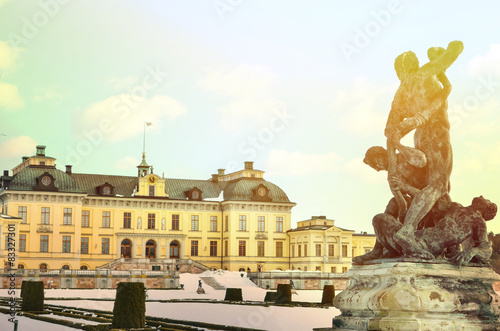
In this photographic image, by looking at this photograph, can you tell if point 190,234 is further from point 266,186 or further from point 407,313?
point 407,313

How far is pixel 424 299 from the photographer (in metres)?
8.94

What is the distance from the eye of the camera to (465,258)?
9.31 metres

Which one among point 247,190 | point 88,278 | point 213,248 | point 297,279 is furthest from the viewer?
point 247,190

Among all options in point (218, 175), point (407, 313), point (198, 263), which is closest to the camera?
point (407, 313)

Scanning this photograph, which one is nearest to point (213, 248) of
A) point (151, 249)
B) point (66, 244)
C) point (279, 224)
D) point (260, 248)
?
point (260, 248)

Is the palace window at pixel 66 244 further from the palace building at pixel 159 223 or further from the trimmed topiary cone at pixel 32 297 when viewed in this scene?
the trimmed topiary cone at pixel 32 297

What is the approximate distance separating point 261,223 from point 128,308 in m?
46.5

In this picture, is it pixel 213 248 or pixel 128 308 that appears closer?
pixel 128 308

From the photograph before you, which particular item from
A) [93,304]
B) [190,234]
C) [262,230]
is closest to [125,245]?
[190,234]

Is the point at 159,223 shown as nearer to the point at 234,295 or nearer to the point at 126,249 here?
the point at 126,249

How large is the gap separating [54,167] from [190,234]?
12.0 metres

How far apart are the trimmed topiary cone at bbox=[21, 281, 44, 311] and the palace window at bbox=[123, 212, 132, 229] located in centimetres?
3716

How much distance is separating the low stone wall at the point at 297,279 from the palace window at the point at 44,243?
16.1 metres

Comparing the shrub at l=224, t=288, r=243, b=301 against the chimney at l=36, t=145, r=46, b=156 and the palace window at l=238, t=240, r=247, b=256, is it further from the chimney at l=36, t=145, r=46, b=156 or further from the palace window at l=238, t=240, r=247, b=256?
the chimney at l=36, t=145, r=46, b=156
